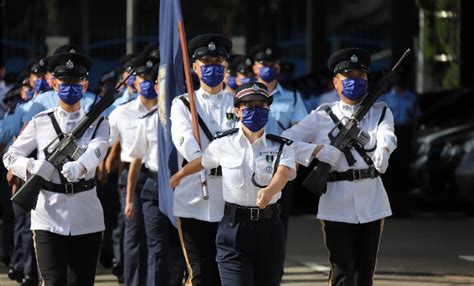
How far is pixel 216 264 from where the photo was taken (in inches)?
361

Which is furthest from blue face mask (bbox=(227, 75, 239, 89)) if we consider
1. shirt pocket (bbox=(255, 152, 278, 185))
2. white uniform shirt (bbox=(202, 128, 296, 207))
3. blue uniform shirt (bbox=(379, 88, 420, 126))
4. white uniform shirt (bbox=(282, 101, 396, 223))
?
blue uniform shirt (bbox=(379, 88, 420, 126))

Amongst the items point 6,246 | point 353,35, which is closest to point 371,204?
point 6,246

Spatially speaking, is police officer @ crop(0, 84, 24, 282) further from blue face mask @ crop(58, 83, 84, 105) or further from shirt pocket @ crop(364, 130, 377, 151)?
shirt pocket @ crop(364, 130, 377, 151)

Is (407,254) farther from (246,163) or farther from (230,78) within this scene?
(246,163)

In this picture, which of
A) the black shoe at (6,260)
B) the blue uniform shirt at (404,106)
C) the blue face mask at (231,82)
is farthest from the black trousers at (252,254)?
the blue uniform shirt at (404,106)

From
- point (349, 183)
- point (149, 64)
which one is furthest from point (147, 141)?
point (349, 183)

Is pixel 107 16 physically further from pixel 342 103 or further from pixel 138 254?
pixel 342 103

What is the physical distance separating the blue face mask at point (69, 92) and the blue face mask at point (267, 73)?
9.30 ft

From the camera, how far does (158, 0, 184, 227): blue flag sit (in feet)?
32.0

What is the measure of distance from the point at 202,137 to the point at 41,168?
1.08 m

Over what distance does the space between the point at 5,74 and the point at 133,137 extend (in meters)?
7.55

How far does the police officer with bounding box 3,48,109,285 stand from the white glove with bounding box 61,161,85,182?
25 millimetres

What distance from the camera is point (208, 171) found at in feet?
30.1

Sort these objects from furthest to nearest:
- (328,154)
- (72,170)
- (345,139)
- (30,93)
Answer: (30,93), (345,139), (328,154), (72,170)
